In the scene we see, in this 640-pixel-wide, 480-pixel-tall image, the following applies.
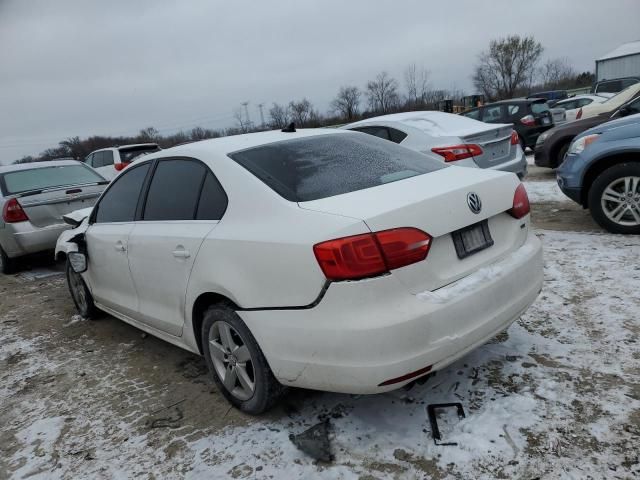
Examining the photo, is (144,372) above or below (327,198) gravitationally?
below

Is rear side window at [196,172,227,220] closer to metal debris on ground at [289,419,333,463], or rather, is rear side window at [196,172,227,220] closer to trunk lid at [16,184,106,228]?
metal debris on ground at [289,419,333,463]

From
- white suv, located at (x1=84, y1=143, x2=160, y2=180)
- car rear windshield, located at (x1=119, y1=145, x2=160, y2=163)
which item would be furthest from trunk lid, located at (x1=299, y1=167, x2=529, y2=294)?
car rear windshield, located at (x1=119, y1=145, x2=160, y2=163)

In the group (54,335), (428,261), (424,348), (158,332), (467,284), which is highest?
(428,261)

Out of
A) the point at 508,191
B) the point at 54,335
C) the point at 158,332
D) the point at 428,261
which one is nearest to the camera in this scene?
the point at 428,261

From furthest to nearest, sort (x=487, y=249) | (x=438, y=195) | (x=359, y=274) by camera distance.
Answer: (x=487, y=249), (x=438, y=195), (x=359, y=274)

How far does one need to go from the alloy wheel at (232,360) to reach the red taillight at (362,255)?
0.77 m

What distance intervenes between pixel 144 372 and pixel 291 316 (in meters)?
1.86

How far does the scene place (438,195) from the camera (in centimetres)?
241

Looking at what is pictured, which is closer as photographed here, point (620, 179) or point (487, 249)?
point (487, 249)

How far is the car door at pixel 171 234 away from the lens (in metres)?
2.86

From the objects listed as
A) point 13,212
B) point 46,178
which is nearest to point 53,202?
point 13,212

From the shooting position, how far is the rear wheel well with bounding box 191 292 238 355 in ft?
8.79

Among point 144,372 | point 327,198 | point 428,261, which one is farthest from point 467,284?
point 144,372

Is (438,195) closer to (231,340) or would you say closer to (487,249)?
(487,249)
